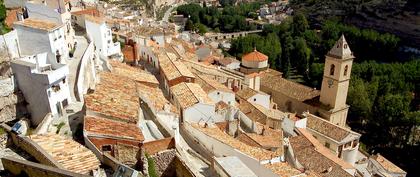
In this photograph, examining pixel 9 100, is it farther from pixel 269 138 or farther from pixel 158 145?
pixel 269 138

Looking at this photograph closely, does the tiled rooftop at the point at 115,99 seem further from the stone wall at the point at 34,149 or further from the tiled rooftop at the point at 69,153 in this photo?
the stone wall at the point at 34,149

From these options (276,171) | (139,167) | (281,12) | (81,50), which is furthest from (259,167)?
(281,12)

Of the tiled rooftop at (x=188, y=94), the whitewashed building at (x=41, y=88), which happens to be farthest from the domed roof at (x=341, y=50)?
the whitewashed building at (x=41, y=88)

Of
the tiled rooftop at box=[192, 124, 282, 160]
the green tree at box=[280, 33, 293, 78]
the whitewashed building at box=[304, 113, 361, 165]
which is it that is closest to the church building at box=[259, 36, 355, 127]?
the whitewashed building at box=[304, 113, 361, 165]

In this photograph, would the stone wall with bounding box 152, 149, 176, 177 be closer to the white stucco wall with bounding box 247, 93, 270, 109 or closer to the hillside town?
the hillside town

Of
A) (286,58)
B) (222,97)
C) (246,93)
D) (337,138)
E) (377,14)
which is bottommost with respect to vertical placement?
(286,58)

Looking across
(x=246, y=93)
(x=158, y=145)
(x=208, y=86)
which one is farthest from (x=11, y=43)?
(x=246, y=93)
